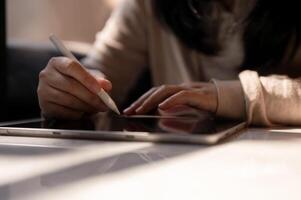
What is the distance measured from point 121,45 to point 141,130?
635mm

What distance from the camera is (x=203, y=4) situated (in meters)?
1.06

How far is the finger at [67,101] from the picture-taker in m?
0.74

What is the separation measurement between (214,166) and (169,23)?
0.72m

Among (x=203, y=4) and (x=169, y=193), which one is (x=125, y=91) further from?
(x=169, y=193)

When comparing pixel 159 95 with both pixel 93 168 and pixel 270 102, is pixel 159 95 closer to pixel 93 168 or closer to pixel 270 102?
pixel 270 102

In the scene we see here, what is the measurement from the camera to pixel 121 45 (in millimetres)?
1176

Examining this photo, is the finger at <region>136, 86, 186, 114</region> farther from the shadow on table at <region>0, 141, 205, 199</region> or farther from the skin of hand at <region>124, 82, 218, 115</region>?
the shadow on table at <region>0, 141, 205, 199</region>

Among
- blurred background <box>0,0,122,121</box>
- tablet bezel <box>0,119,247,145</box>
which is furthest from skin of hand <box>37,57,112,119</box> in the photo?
blurred background <box>0,0,122,121</box>

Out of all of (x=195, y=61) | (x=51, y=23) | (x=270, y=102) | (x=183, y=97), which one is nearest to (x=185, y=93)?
(x=183, y=97)

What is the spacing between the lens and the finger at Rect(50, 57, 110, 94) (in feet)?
2.20

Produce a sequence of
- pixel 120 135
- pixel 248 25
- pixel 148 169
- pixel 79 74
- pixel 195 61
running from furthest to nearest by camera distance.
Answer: pixel 195 61 < pixel 248 25 < pixel 79 74 < pixel 120 135 < pixel 148 169

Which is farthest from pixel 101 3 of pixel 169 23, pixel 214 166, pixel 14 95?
pixel 214 166

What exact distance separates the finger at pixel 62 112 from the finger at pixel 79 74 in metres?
0.07

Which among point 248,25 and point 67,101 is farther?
point 248,25
